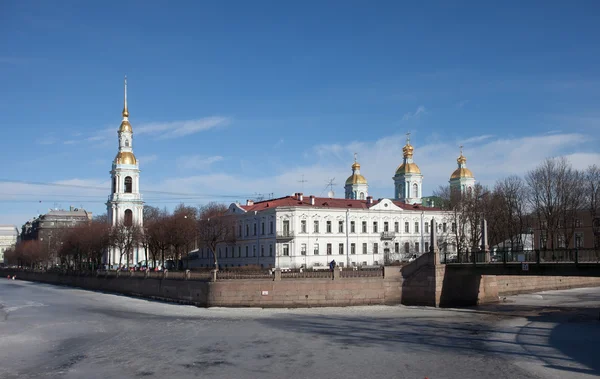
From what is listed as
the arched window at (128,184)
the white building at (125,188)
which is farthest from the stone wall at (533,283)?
the arched window at (128,184)

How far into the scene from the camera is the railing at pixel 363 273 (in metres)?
56.2

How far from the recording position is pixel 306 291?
5431 cm

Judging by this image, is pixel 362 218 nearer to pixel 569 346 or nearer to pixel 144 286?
pixel 144 286

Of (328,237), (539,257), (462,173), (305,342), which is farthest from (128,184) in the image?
(305,342)

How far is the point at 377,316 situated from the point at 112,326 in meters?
19.7

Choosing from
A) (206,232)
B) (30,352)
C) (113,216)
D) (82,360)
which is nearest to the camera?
(82,360)

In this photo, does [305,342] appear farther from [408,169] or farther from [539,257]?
[408,169]

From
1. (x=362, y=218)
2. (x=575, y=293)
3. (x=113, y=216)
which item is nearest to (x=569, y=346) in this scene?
(x=575, y=293)

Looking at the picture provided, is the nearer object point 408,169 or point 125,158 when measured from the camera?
point 408,169

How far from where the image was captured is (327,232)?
8762cm

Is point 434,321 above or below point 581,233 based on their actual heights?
below

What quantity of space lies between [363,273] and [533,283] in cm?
2834

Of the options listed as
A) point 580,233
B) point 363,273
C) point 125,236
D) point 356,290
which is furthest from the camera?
point 125,236

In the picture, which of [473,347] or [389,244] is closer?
[473,347]
